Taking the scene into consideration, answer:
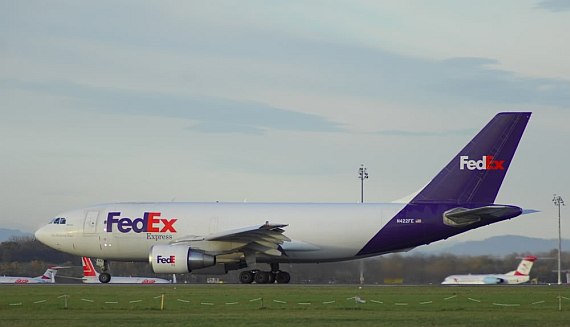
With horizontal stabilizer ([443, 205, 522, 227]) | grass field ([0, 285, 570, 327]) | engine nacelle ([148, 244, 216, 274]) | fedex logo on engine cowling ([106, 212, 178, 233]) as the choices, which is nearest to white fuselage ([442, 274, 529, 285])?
horizontal stabilizer ([443, 205, 522, 227])

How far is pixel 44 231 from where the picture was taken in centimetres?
5078

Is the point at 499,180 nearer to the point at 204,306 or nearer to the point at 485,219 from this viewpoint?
the point at 485,219

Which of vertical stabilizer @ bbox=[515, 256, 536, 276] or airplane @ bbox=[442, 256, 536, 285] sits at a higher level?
vertical stabilizer @ bbox=[515, 256, 536, 276]

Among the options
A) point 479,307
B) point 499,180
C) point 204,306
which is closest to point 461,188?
point 499,180

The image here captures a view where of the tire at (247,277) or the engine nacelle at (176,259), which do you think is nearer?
the engine nacelle at (176,259)

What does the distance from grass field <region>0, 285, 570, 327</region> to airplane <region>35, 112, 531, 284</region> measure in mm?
5242

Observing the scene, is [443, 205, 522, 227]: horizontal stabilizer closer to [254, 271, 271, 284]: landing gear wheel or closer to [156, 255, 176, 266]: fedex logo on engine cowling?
[254, 271, 271, 284]: landing gear wheel

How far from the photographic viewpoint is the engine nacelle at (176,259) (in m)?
44.8

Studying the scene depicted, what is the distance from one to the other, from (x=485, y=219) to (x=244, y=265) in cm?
1142

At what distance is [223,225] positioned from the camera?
47.5m

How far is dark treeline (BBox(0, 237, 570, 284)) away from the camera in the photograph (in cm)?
5256

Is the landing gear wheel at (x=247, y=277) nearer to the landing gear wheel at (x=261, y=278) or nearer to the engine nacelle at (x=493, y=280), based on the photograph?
the landing gear wheel at (x=261, y=278)

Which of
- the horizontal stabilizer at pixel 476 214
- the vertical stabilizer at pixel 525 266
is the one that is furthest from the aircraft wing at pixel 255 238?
the vertical stabilizer at pixel 525 266

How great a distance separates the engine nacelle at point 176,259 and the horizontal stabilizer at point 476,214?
1109 cm
